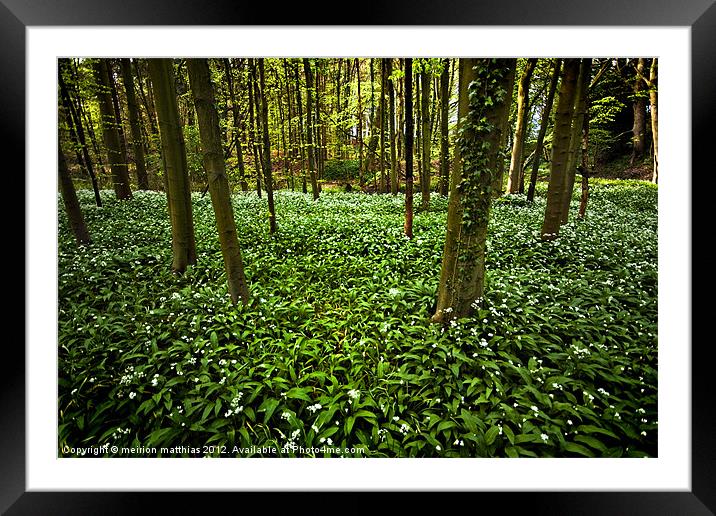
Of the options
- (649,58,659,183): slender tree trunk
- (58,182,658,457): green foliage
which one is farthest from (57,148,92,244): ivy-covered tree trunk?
(649,58,659,183): slender tree trunk

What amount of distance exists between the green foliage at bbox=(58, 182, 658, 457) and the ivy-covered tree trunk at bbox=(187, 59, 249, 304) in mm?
398

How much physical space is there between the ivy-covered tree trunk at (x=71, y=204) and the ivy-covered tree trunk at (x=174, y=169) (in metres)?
1.78

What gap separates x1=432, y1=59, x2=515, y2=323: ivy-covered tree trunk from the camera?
8.70 feet

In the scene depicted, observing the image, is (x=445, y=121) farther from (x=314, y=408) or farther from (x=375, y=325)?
(x=314, y=408)

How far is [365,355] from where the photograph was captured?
3.08 metres

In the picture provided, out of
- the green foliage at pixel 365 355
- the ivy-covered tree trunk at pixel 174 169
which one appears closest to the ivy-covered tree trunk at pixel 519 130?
the green foliage at pixel 365 355

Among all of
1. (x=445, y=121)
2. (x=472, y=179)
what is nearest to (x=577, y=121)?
(x=445, y=121)

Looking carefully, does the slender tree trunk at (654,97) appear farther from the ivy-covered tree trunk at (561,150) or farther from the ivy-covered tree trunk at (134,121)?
the ivy-covered tree trunk at (134,121)

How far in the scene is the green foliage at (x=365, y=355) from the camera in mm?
2279

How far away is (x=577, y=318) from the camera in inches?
132

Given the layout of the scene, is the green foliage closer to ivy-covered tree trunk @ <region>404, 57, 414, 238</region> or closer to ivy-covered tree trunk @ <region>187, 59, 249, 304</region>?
ivy-covered tree trunk @ <region>187, 59, 249, 304</region>
